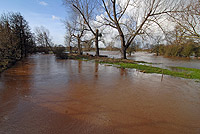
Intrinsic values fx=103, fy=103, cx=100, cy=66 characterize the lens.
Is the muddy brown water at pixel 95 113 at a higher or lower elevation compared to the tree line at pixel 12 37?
lower

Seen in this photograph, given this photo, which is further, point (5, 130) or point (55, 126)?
point (55, 126)

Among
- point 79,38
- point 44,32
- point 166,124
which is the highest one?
point 44,32

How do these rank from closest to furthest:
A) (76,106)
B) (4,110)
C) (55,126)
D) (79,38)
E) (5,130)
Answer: (5,130), (55,126), (4,110), (76,106), (79,38)

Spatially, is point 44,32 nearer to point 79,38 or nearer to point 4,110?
point 79,38

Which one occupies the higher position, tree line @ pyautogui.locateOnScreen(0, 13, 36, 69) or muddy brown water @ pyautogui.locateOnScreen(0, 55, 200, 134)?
tree line @ pyautogui.locateOnScreen(0, 13, 36, 69)

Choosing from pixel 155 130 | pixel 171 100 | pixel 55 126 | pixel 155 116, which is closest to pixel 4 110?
pixel 55 126

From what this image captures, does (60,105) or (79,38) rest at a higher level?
(79,38)

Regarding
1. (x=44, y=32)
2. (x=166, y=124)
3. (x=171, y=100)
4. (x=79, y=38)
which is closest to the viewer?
(x=166, y=124)

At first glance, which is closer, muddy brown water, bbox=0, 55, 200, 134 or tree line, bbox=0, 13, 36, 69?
muddy brown water, bbox=0, 55, 200, 134

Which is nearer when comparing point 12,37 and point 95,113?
point 95,113

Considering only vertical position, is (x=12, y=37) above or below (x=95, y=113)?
above

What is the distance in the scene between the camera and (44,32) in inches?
1578

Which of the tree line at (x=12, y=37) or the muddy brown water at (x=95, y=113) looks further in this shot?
the tree line at (x=12, y=37)

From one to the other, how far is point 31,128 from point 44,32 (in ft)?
149
